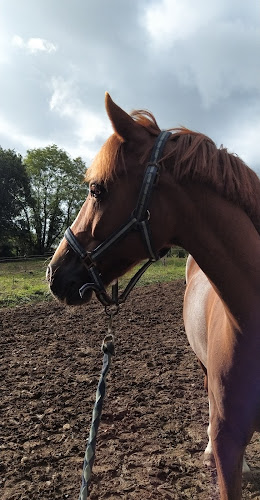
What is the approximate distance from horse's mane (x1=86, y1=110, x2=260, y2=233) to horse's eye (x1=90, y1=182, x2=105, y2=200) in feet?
0.12

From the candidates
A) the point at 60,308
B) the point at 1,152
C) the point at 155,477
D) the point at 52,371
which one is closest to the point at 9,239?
the point at 1,152

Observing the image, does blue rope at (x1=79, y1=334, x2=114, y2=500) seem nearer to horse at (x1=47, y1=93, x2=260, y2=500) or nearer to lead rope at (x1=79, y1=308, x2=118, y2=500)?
lead rope at (x1=79, y1=308, x2=118, y2=500)

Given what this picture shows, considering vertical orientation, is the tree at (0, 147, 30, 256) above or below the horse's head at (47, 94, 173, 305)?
above

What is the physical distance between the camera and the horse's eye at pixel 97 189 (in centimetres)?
178

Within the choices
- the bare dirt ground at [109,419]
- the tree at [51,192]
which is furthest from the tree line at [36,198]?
the bare dirt ground at [109,419]

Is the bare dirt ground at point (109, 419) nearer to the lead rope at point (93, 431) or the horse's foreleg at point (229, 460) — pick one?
the horse's foreleg at point (229, 460)

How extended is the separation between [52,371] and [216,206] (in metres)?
4.69

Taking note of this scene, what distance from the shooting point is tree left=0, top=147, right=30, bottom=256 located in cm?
3991

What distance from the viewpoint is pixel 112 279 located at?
1.92m

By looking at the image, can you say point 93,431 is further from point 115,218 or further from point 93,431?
point 115,218

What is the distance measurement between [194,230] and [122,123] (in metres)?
0.68

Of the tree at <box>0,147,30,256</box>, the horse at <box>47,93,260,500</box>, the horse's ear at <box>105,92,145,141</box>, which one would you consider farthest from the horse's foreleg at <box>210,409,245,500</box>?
the tree at <box>0,147,30,256</box>

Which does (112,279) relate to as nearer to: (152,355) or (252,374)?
(252,374)

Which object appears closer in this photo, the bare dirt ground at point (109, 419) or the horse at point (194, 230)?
the horse at point (194, 230)
